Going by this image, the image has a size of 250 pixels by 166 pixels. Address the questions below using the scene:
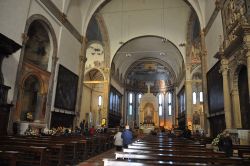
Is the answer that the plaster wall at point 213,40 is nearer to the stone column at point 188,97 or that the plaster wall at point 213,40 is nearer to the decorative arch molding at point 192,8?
the decorative arch molding at point 192,8

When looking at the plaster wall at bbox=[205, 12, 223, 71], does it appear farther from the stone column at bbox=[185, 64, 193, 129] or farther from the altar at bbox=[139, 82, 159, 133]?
the altar at bbox=[139, 82, 159, 133]

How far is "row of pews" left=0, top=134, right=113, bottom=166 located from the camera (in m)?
4.51

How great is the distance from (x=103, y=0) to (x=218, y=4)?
9041 millimetres

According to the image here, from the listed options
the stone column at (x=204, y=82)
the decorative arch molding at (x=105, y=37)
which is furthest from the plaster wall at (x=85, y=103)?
the stone column at (x=204, y=82)

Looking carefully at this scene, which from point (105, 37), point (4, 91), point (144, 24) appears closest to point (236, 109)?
point (4, 91)

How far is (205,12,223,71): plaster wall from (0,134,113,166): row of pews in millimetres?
8034

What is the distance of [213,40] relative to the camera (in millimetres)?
12266

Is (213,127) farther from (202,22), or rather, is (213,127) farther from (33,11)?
(33,11)

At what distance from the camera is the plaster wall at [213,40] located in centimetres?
1127

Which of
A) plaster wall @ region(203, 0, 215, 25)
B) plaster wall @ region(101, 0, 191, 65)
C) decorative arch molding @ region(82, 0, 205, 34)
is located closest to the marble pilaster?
plaster wall @ region(203, 0, 215, 25)

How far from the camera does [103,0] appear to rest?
1655 centimetres

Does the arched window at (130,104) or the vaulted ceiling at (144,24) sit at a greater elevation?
the vaulted ceiling at (144,24)

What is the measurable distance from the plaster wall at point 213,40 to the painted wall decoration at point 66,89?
9.22 m

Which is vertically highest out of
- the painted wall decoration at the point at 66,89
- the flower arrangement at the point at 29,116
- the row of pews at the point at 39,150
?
the painted wall decoration at the point at 66,89
